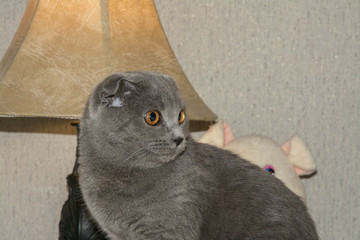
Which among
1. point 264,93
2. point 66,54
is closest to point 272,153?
point 264,93

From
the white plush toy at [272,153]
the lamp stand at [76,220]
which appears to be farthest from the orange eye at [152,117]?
the white plush toy at [272,153]

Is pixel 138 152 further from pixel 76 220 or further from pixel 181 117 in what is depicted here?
pixel 76 220

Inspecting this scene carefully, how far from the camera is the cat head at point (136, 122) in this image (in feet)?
2.90

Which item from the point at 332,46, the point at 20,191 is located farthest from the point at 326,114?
the point at 20,191

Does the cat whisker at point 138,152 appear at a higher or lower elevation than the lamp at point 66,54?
lower

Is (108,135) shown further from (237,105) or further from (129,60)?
(237,105)

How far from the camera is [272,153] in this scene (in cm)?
135

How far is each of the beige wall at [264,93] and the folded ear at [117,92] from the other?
83cm

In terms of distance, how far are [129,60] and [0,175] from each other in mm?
916

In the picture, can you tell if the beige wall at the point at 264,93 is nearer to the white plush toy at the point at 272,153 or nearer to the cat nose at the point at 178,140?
the white plush toy at the point at 272,153

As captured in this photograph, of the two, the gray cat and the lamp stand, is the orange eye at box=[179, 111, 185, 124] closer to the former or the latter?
the gray cat

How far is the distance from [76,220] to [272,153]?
68cm

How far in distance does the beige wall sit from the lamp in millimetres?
622

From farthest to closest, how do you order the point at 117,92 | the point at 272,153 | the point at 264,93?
the point at 264,93, the point at 272,153, the point at 117,92
